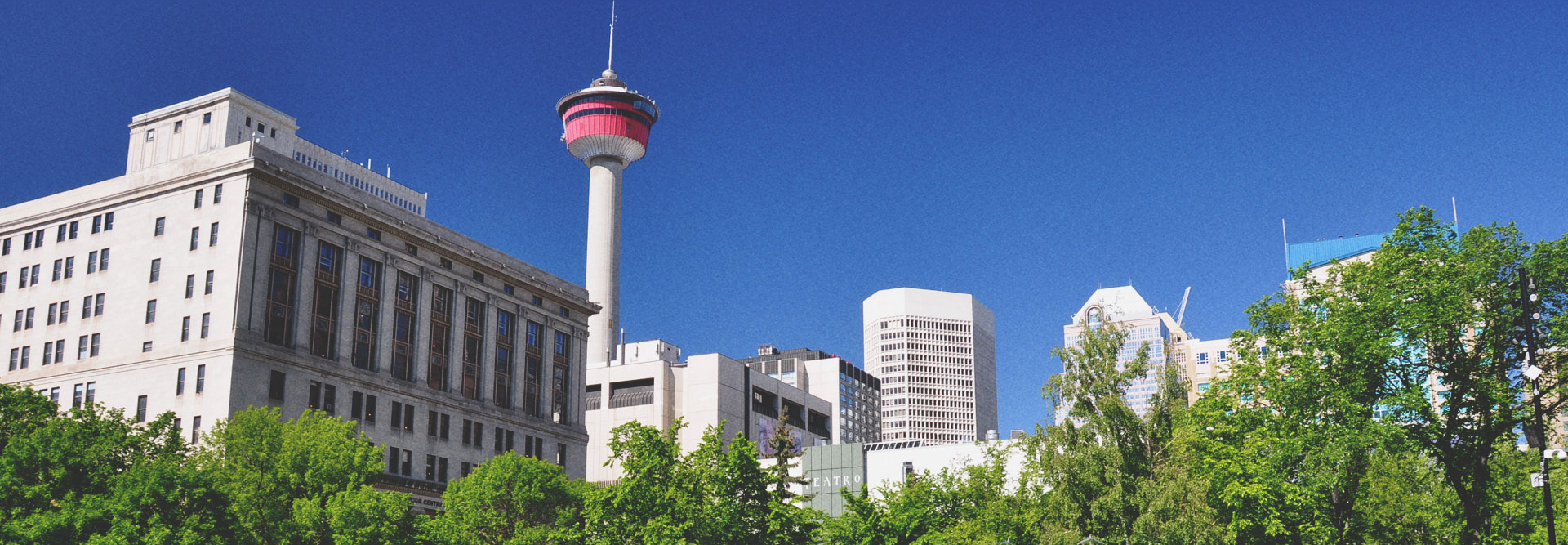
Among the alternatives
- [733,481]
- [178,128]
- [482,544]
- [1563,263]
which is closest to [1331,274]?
[1563,263]

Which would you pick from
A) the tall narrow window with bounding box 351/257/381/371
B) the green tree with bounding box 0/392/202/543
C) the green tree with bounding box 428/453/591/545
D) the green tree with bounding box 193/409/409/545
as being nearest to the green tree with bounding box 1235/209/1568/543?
the green tree with bounding box 428/453/591/545

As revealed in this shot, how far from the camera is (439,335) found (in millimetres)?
120562

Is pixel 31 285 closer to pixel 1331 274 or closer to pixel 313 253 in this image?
pixel 313 253

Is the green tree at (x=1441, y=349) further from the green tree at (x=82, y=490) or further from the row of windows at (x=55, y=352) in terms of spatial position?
the row of windows at (x=55, y=352)

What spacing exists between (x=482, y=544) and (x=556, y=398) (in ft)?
198

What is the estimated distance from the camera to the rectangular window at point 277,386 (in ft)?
326

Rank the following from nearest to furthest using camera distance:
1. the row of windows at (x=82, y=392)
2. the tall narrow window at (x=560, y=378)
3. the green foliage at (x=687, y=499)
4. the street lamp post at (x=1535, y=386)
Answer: the street lamp post at (x=1535, y=386)
the green foliage at (x=687, y=499)
the row of windows at (x=82, y=392)
the tall narrow window at (x=560, y=378)

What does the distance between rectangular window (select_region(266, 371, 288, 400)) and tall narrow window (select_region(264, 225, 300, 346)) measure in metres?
2.80

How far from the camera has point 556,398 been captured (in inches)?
5418

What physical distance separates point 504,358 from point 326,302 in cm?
2442

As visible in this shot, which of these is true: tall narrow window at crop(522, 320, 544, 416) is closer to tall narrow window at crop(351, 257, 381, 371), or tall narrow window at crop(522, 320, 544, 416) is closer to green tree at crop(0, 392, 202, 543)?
tall narrow window at crop(351, 257, 381, 371)

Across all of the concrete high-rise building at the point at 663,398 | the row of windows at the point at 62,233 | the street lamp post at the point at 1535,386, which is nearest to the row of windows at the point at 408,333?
the row of windows at the point at 62,233

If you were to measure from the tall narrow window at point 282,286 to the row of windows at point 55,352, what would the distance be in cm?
1521

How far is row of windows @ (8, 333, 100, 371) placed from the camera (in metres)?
105
